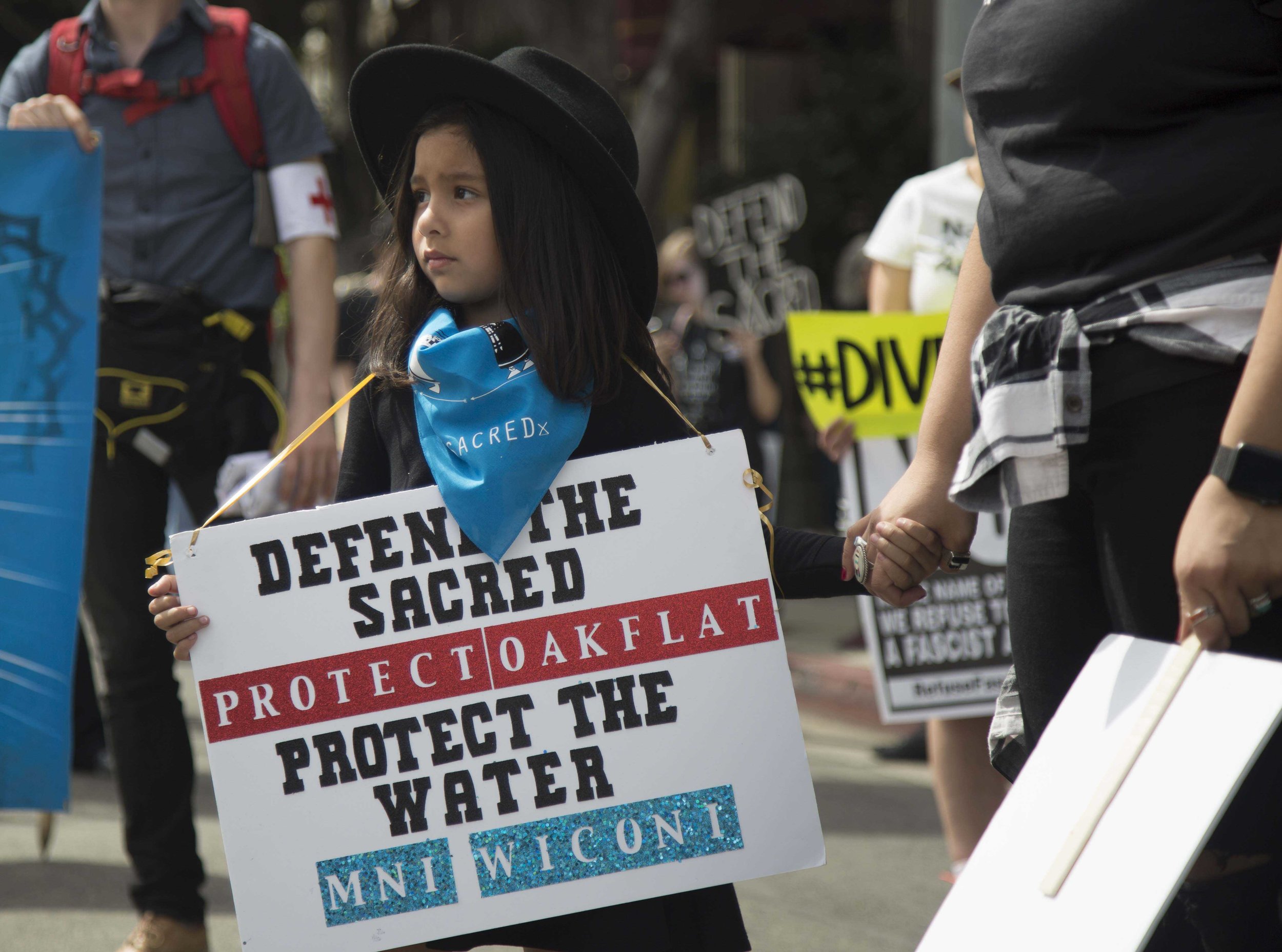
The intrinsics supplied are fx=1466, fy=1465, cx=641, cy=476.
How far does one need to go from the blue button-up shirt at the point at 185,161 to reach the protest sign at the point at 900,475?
1467 millimetres

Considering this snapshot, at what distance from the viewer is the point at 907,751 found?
5.27 metres

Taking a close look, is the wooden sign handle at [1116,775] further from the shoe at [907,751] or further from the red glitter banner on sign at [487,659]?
Result: the shoe at [907,751]

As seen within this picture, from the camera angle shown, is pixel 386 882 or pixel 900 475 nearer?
Result: pixel 386 882

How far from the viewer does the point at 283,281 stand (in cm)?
331

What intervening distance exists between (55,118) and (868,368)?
2.04 m

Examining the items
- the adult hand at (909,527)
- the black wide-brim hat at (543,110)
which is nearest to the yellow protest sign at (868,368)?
the black wide-brim hat at (543,110)

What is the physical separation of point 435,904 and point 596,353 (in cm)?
81

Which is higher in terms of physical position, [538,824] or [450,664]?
[450,664]

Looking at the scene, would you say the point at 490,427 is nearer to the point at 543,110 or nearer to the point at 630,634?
the point at 630,634

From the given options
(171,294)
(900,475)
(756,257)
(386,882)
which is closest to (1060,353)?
(386,882)

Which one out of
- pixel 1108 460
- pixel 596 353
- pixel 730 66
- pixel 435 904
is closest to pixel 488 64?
pixel 596 353

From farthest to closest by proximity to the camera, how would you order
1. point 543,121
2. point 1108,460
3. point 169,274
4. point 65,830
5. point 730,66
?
point 730,66, point 65,830, point 169,274, point 543,121, point 1108,460

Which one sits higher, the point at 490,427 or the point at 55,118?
the point at 55,118

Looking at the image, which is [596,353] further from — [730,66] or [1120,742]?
[730,66]
